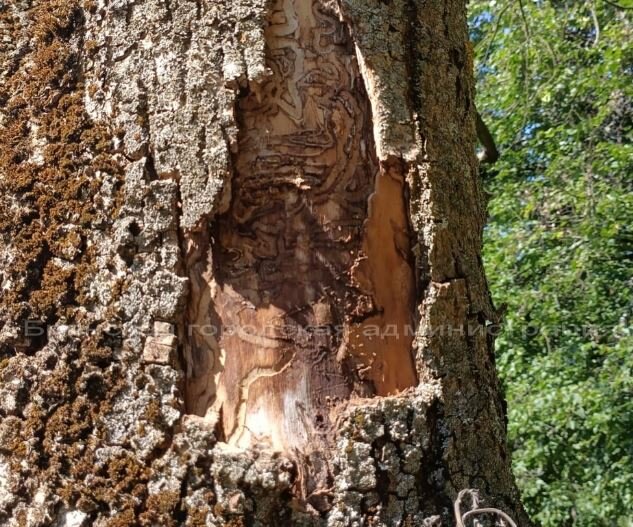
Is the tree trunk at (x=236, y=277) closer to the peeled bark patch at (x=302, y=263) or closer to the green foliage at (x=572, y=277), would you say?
the peeled bark patch at (x=302, y=263)

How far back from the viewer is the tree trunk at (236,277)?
0.92 m

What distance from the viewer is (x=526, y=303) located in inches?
199

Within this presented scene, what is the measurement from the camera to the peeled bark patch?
950mm

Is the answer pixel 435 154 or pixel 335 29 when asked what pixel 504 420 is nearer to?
pixel 435 154

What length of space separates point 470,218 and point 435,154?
10 centimetres

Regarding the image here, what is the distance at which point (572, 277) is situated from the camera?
4.92m

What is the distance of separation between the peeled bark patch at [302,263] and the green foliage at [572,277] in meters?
3.74

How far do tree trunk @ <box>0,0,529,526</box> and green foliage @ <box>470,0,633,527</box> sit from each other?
3.73 metres

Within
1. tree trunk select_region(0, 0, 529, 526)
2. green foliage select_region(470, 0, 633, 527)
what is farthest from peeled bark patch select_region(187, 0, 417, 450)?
green foliage select_region(470, 0, 633, 527)

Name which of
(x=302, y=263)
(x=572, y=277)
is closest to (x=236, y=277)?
(x=302, y=263)

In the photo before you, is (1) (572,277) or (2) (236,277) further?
(1) (572,277)

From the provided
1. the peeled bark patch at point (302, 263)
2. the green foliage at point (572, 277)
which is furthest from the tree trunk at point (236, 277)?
the green foliage at point (572, 277)

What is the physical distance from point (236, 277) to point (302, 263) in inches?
3.0

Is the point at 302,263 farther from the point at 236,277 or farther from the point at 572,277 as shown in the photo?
the point at 572,277
